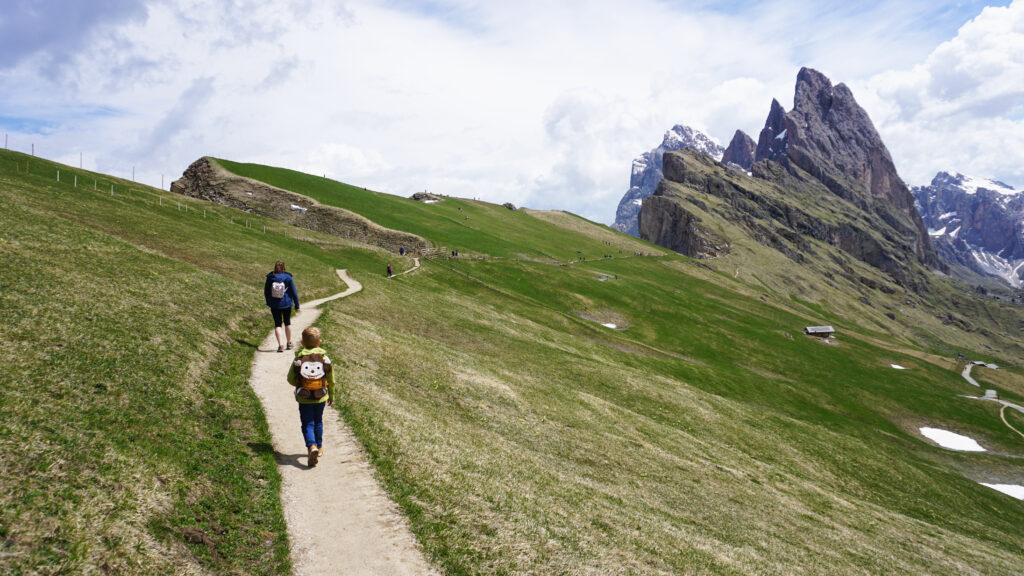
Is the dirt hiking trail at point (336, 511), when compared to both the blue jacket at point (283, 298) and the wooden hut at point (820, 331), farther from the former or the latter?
the wooden hut at point (820, 331)

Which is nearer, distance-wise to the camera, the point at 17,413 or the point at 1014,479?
the point at 17,413

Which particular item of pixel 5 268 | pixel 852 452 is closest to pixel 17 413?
pixel 5 268

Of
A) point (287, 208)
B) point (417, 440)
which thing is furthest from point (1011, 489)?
point (287, 208)

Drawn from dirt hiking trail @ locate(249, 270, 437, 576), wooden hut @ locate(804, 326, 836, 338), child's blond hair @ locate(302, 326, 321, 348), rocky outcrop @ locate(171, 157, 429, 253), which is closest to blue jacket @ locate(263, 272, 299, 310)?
dirt hiking trail @ locate(249, 270, 437, 576)

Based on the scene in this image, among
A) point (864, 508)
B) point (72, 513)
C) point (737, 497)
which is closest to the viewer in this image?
point (72, 513)

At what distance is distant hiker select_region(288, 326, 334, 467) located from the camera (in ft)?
51.7

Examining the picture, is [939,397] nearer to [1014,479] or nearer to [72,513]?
[1014,479]

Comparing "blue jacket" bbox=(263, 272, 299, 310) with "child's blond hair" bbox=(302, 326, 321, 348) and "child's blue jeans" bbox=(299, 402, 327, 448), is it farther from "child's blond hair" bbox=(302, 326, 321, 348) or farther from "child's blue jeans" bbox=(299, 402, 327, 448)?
"child's blue jeans" bbox=(299, 402, 327, 448)

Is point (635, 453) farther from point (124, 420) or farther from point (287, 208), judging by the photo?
point (287, 208)

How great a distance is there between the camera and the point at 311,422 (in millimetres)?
16312

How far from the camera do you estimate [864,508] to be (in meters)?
35.9

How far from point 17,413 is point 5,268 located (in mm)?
15453

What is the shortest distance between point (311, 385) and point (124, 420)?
534 cm

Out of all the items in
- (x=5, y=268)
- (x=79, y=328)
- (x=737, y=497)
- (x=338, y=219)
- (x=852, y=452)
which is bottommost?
(x=852, y=452)
